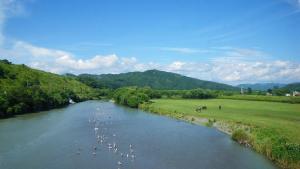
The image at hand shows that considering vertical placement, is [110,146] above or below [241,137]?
below

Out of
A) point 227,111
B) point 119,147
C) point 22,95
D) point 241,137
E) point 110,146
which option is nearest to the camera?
point 119,147

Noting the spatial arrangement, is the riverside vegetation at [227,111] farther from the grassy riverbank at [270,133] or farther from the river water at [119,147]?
the river water at [119,147]

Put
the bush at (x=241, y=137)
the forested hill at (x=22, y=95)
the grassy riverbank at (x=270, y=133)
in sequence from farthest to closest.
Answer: the forested hill at (x=22, y=95) → the bush at (x=241, y=137) → the grassy riverbank at (x=270, y=133)

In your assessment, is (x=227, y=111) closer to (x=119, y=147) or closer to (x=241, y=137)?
(x=241, y=137)

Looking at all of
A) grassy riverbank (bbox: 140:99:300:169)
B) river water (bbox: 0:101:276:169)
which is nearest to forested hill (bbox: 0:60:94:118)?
river water (bbox: 0:101:276:169)

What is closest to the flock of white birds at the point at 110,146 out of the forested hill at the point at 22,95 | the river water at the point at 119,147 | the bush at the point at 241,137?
the river water at the point at 119,147

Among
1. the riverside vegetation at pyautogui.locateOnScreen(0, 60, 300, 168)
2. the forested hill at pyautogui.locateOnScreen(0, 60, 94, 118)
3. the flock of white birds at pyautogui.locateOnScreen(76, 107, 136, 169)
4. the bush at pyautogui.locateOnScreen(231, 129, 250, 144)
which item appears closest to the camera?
the flock of white birds at pyautogui.locateOnScreen(76, 107, 136, 169)

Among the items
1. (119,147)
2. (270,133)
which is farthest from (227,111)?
(119,147)

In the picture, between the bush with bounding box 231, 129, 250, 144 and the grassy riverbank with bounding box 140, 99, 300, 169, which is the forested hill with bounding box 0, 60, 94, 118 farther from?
the bush with bounding box 231, 129, 250, 144
